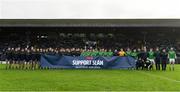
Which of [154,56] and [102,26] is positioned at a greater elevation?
[102,26]

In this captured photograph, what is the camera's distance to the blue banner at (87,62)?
2878cm

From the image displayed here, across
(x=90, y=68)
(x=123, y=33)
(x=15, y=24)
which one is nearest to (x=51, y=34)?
(x=15, y=24)

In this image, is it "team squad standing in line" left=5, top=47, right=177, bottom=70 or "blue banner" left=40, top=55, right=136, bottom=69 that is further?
"blue banner" left=40, top=55, right=136, bottom=69

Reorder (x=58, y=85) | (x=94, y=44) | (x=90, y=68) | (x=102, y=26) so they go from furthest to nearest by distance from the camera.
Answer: (x=94, y=44) → (x=102, y=26) → (x=90, y=68) → (x=58, y=85)

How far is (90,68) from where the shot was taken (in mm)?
29078

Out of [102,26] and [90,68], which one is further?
[102,26]

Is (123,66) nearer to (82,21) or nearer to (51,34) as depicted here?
(82,21)

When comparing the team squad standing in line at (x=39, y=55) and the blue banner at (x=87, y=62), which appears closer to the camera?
the team squad standing in line at (x=39, y=55)

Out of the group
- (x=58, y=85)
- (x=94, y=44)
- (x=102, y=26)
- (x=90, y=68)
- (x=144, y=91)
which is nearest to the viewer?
(x=144, y=91)

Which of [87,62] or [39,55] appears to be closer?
[39,55]

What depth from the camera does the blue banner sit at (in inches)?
1133

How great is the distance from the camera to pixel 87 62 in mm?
29188

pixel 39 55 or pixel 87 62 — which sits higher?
pixel 39 55

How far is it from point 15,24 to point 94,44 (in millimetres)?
10185
